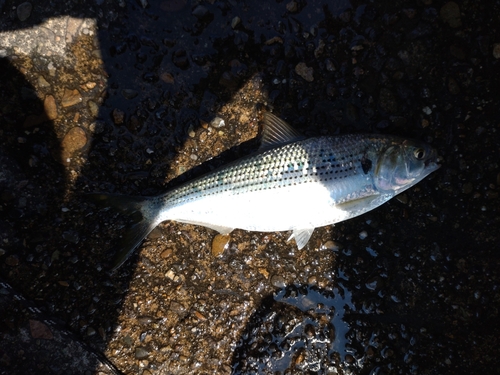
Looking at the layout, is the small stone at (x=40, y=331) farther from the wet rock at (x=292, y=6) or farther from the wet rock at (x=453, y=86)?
the wet rock at (x=453, y=86)

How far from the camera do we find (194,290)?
13.1 ft

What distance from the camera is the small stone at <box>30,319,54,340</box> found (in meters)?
3.79

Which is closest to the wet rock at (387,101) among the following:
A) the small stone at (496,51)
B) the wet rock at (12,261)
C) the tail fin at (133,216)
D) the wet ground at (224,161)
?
the wet ground at (224,161)

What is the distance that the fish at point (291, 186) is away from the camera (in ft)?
11.6

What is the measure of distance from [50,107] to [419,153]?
3.63 meters

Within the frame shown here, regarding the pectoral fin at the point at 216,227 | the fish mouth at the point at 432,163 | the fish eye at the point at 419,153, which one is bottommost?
the pectoral fin at the point at 216,227

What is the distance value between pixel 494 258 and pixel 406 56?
7.15 ft

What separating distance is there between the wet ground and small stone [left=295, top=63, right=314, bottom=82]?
0.07ft

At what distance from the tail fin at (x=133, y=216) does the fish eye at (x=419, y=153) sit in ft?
8.15

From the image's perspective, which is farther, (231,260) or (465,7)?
(231,260)

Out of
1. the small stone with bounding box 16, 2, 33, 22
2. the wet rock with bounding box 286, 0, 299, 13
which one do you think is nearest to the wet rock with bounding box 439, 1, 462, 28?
the wet rock with bounding box 286, 0, 299, 13

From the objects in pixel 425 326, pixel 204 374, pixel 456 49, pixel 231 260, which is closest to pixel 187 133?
pixel 231 260

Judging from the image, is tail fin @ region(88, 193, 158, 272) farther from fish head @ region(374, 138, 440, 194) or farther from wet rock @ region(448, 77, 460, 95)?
wet rock @ region(448, 77, 460, 95)

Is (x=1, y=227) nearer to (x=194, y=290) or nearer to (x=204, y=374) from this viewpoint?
(x=194, y=290)
